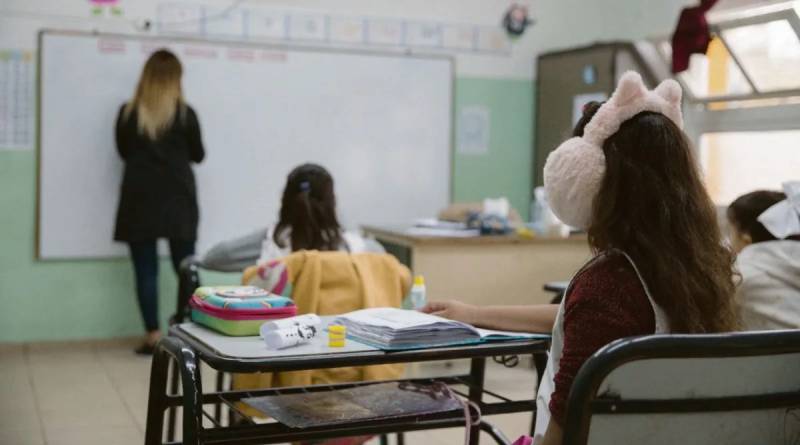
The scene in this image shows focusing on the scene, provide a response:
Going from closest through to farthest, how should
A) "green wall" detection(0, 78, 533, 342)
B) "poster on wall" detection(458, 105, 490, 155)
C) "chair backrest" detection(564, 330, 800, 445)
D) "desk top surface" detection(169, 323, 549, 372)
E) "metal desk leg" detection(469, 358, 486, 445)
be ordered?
"chair backrest" detection(564, 330, 800, 445)
"desk top surface" detection(169, 323, 549, 372)
"metal desk leg" detection(469, 358, 486, 445)
"green wall" detection(0, 78, 533, 342)
"poster on wall" detection(458, 105, 490, 155)

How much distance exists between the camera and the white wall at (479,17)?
470 centimetres

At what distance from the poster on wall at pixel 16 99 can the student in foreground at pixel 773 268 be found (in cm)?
362

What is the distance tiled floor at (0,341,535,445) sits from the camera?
11.0 feet

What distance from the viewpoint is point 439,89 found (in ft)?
18.0

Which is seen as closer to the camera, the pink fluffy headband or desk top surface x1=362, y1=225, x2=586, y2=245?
the pink fluffy headband

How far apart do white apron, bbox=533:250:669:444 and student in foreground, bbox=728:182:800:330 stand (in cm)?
96

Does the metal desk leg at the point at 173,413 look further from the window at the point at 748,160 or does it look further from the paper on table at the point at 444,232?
the window at the point at 748,160

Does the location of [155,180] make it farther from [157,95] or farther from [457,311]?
[457,311]

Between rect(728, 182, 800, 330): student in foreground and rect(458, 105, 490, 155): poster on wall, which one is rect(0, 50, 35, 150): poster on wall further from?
rect(728, 182, 800, 330): student in foreground

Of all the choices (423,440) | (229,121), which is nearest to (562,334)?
(423,440)

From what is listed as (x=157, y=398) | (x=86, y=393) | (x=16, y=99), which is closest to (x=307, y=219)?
(x=157, y=398)

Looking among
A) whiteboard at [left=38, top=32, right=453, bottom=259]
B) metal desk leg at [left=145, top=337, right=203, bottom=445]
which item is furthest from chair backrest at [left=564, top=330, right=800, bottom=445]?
whiteboard at [left=38, top=32, right=453, bottom=259]

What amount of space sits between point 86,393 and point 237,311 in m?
2.53

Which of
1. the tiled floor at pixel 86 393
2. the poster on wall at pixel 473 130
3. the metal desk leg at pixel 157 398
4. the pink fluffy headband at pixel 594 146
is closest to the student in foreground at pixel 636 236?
the pink fluffy headband at pixel 594 146
